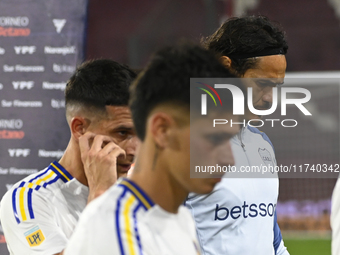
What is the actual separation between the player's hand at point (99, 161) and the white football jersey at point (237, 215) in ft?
1.43

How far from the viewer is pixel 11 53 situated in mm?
2973

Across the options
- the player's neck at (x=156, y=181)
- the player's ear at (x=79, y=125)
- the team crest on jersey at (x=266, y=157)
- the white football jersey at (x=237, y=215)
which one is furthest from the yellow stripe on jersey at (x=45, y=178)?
the team crest on jersey at (x=266, y=157)

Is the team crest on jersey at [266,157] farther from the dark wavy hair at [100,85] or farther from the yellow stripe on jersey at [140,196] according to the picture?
the yellow stripe on jersey at [140,196]

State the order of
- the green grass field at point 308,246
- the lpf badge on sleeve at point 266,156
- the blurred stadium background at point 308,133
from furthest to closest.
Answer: the blurred stadium background at point 308,133, the green grass field at point 308,246, the lpf badge on sleeve at point 266,156

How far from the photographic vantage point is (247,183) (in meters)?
2.00

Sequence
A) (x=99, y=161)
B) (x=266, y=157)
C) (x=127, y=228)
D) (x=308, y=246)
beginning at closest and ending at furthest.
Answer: (x=127, y=228) → (x=99, y=161) → (x=266, y=157) → (x=308, y=246)

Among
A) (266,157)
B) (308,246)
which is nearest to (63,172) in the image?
(266,157)

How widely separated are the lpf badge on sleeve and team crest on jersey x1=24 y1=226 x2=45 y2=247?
1.11 metres

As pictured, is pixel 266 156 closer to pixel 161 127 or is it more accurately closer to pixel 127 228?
pixel 161 127

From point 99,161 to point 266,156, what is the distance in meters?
0.96

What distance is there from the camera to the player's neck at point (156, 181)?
42.3 inches

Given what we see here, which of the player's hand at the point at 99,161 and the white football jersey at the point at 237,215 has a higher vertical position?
the player's hand at the point at 99,161

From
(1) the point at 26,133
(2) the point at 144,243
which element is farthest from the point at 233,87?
(1) the point at 26,133

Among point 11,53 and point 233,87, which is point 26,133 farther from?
point 233,87
